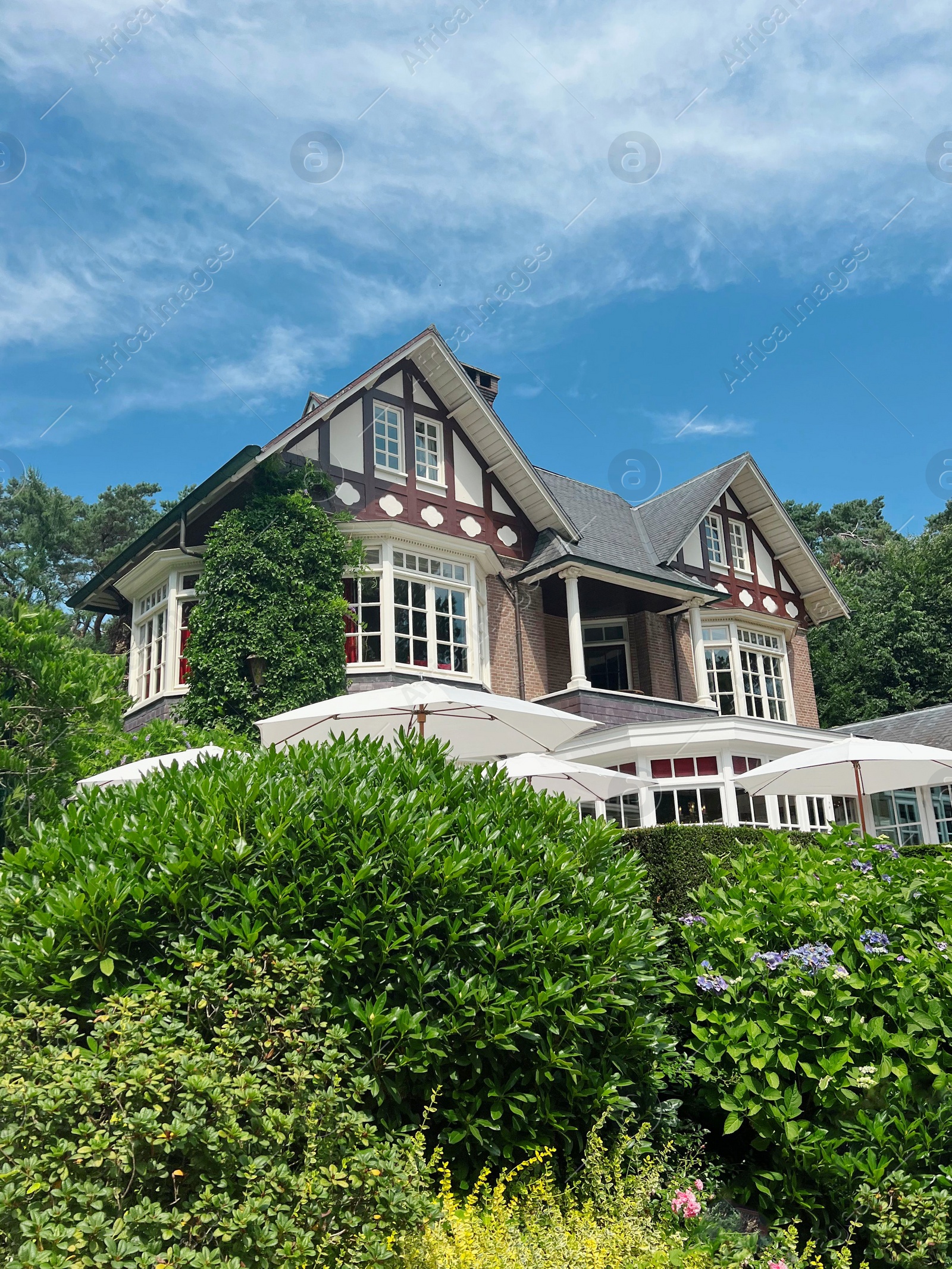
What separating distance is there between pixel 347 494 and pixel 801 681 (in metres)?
13.2

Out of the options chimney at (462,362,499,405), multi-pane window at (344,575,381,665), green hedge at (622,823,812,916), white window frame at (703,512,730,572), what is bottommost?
green hedge at (622,823,812,916)

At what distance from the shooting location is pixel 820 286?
17.7 m

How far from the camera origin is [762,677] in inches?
863

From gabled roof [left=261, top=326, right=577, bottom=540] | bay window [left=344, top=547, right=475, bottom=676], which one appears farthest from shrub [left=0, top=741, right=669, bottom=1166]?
gabled roof [left=261, top=326, right=577, bottom=540]

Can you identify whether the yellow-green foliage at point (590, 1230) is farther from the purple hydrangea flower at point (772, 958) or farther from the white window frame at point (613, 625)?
the white window frame at point (613, 625)

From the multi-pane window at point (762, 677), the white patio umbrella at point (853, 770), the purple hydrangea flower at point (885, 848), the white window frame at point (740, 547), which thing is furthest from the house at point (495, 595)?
the purple hydrangea flower at point (885, 848)

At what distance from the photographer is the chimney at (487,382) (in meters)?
Result: 22.7

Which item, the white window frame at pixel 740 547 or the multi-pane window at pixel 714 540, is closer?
the multi-pane window at pixel 714 540

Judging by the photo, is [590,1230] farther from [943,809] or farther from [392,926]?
[943,809]

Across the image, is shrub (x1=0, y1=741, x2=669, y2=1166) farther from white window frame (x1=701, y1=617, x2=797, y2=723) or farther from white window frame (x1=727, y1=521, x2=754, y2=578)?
white window frame (x1=727, y1=521, x2=754, y2=578)

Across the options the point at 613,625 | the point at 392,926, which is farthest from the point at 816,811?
the point at 392,926

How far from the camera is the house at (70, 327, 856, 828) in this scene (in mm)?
16234

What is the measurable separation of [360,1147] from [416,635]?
42.8ft

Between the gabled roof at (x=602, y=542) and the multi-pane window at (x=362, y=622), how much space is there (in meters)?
3.35
